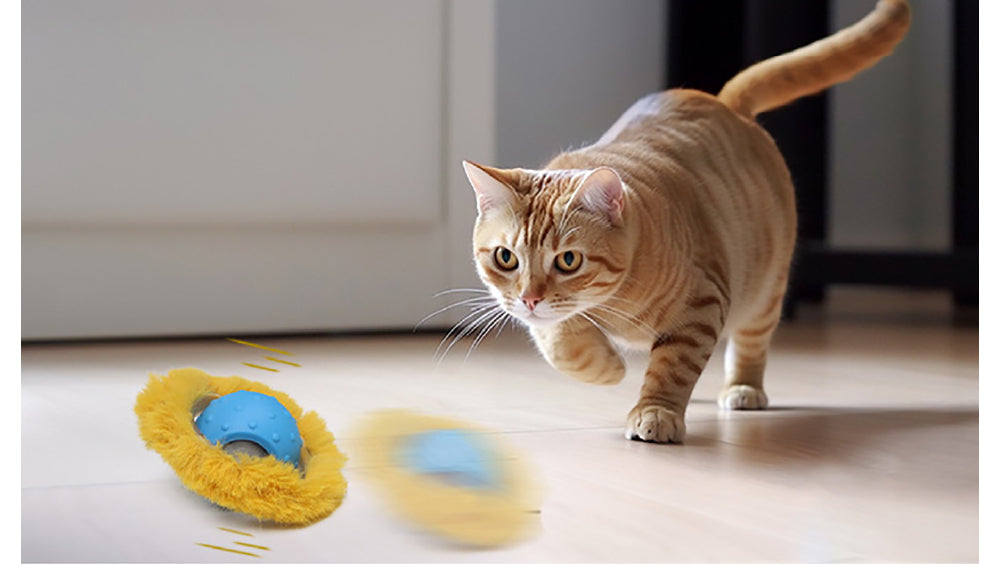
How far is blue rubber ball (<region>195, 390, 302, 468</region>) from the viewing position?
0.99 meters

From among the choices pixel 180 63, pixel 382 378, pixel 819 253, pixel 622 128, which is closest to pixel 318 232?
pixel 180 63

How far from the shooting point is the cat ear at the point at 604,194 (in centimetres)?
125

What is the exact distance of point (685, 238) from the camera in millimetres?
1394

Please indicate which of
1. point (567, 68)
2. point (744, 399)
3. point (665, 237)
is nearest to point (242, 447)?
point (665, 237)

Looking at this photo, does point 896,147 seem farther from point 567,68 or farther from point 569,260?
point 569,260

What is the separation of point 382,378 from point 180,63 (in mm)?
848

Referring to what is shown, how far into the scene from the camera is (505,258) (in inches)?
50.6

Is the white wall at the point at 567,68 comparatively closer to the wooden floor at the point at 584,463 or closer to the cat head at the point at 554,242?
the wooden floor at the point at 584,463

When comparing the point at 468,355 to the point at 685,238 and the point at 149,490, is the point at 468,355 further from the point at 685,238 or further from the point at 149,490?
the point at 149,490

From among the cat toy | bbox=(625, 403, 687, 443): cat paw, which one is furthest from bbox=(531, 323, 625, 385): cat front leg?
the cat toy

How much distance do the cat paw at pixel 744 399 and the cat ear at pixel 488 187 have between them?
18.7 inches

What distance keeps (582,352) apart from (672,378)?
0.12 m

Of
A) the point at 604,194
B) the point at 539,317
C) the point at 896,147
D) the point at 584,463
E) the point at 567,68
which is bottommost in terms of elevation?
the point at 584,463

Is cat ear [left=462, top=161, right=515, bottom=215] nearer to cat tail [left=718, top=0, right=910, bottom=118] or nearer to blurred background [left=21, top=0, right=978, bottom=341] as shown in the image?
cat tail [left=718, top=0, right=910, bottom=118]
